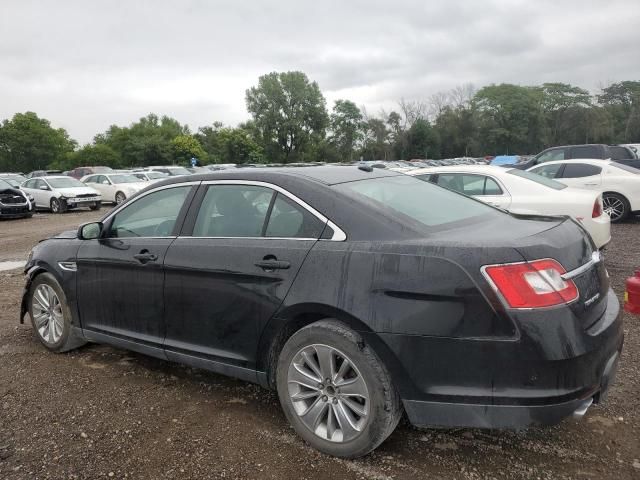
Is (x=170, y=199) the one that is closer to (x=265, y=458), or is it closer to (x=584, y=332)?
(x=265, y=458)

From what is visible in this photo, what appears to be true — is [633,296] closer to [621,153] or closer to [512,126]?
[621,153]

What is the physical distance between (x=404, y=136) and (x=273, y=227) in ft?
270

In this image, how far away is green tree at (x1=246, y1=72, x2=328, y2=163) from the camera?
81.2 metres

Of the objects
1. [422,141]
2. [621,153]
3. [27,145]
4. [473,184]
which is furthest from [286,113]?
[473,184]

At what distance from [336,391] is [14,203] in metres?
19.0

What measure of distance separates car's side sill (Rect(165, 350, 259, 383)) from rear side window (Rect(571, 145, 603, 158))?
15116 mm

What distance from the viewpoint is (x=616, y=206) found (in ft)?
36.8

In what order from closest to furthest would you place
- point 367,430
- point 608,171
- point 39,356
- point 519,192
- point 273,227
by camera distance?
point 367,430 < point 273,227 < point 39,356 < point 519,192 < point 608,171

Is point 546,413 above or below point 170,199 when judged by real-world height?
below

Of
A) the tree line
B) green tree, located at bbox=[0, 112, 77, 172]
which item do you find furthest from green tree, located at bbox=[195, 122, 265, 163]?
green tree, located at bbox=[0, 112, 77, 172]

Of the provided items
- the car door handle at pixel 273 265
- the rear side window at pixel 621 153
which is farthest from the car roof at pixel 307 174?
the rear side window at pixel 621 153

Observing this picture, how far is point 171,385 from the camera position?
3.91 meters

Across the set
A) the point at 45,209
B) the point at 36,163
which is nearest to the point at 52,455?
the point at 45,209

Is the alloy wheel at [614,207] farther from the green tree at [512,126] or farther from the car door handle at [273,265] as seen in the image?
the green tree at [512,126]
